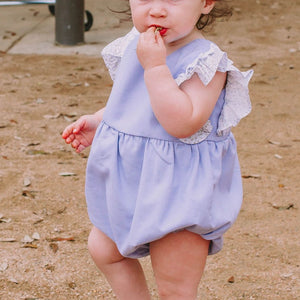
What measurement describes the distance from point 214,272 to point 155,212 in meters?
1.29

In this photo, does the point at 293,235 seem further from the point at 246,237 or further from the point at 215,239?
the point at 215,239

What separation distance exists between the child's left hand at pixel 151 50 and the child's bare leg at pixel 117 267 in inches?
24.8

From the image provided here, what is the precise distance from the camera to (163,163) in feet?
5.91

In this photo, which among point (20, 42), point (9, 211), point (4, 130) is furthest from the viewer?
point (20, 42)

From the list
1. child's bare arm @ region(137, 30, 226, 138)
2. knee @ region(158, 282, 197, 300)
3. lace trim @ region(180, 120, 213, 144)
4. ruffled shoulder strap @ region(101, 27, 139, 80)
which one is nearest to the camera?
child's bare arm @ region(137, 30, 226, 138)

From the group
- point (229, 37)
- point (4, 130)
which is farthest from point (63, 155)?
point (229, 37)

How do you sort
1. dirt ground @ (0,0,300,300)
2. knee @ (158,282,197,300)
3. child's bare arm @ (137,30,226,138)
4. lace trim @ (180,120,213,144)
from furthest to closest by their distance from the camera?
dirt ground @ (0,0,300,300), knee @ (158,282,197,300), lace trim @ (180,120,213,144), child's bare arm @ (137,30,226,138)

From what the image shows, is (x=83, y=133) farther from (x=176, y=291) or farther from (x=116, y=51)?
(x=176, y=291)

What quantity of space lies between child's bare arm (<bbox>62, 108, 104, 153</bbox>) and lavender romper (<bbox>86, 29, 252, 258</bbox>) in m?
0.19

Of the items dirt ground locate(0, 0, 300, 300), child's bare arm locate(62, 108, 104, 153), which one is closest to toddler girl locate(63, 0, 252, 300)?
child's bare arm locate(62, 108, 104, 153)

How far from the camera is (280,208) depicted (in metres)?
3.63

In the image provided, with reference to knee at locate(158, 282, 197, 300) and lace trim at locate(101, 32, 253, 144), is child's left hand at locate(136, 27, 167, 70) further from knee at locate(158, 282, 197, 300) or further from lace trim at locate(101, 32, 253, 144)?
knee at locate(158, 282, 197, 300)

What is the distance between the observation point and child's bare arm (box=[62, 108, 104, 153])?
2141 mm

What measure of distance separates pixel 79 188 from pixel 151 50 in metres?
2.17
